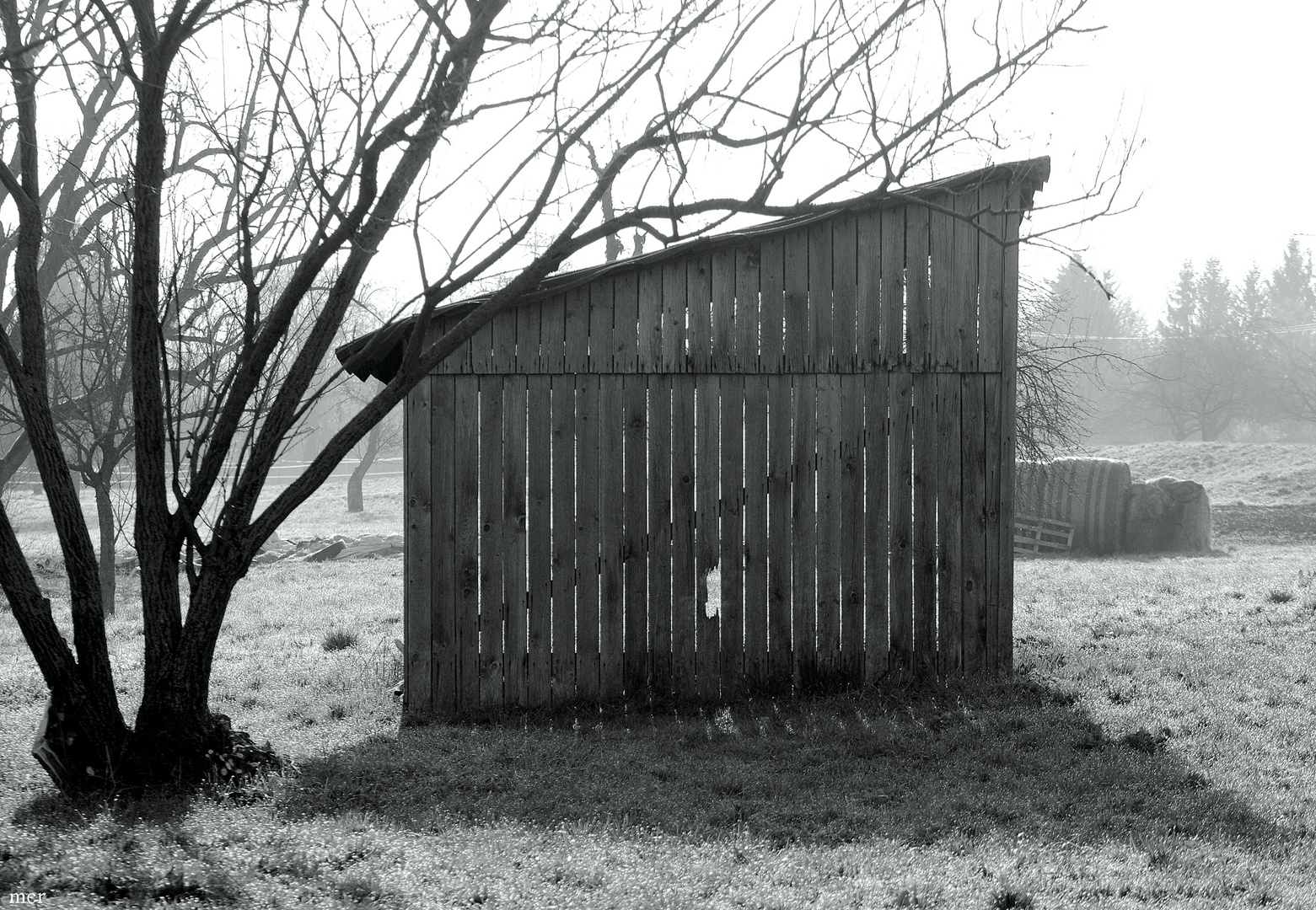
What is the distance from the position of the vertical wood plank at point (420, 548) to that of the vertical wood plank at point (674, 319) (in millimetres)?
1616

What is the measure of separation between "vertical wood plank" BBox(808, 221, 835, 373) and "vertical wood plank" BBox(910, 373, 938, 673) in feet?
2.23

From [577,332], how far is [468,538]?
1.58 m

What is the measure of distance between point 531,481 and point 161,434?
8.01 feet

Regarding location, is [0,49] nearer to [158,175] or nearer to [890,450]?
[158,175]

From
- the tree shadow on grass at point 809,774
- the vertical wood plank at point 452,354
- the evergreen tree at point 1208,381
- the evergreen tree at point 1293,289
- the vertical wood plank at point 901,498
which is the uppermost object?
the evergreen tree at point 1293,289

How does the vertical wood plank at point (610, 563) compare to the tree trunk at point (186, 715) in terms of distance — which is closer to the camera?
the tree trunk at point (186, 715)

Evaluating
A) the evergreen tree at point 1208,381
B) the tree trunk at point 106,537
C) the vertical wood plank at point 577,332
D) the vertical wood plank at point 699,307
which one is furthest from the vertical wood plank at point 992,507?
the evergreen tree at point 1208,381

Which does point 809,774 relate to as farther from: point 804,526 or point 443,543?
point 443,543

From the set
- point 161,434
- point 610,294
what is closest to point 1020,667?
point 610,294

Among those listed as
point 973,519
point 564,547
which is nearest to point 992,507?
point 973,519

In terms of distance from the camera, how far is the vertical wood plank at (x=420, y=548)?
700 centimetres

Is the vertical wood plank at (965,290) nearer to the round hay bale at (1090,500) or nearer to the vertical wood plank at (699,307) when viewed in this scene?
the vertical wood plank at (699,307)

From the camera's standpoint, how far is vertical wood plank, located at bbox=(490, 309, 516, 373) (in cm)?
706

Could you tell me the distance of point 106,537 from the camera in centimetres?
1332
